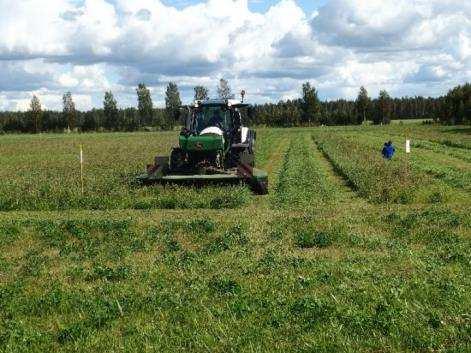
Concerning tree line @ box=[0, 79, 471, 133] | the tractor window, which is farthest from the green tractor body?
tree line @ box=[0, 79, 471, 133]

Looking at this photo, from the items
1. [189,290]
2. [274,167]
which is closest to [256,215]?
[189,290]

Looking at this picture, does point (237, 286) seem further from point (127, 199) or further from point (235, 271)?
point (127, 199)

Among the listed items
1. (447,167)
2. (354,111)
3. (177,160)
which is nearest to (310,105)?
(354,111)

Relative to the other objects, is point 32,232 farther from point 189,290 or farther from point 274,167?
point 274,167

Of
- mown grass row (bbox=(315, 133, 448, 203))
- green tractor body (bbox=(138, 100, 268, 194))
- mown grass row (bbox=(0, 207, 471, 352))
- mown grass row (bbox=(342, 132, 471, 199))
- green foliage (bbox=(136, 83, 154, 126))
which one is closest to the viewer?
mown grass row (bbox=(0, 207, 471, 352))

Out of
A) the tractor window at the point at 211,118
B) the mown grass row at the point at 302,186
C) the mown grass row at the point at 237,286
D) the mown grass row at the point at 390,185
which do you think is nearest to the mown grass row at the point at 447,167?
the mown grass row at the point at 390,185

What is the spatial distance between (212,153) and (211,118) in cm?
204

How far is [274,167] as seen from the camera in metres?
29.1

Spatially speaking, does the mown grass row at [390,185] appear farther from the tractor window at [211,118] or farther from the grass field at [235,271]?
the tractor window at [211,118]

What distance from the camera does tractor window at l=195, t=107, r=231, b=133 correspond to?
889 inches

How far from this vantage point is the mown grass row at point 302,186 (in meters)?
17.6

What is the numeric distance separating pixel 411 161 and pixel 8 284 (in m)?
24.4

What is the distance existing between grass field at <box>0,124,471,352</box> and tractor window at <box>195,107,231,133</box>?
4571 millimetres

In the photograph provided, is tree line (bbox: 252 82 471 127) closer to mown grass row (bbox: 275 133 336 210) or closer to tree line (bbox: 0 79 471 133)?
tree line (bbox: 0 79 471 133)
